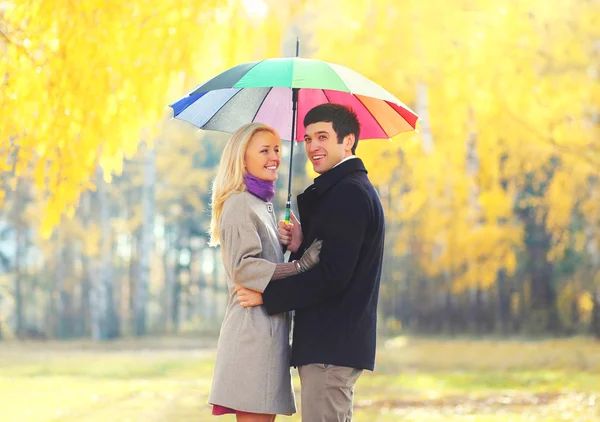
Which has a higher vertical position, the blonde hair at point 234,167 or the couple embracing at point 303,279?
the blonde hair at point 234,167

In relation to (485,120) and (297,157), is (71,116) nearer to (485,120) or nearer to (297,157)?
(485,120)

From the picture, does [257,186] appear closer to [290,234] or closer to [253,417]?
[290,234]

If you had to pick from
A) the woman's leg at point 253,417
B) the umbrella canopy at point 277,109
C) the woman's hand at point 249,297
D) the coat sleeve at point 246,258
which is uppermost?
→ the umbrella canopy at point 277,109

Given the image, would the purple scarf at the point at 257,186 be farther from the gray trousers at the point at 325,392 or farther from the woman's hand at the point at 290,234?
the gray trousers at the point at 325,392

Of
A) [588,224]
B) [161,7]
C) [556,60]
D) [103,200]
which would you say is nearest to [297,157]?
[103,200]

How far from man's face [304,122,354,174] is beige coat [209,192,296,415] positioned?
30cm

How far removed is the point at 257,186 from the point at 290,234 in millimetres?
275

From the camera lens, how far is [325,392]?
3.96m

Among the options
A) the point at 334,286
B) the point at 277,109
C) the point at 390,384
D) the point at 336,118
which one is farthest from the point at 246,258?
the point at 390,384

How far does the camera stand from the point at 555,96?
15.2 m

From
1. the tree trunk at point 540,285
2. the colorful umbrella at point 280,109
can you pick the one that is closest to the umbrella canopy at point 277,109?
the colorful umbrella at point 280,109

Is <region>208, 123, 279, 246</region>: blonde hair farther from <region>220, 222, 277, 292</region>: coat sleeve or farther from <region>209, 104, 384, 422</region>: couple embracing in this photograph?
<region>220, 222, 277, 292</region>: coat sleeve

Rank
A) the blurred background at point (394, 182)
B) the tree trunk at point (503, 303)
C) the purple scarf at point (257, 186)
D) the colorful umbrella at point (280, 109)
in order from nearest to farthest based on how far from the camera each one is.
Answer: the purple scarf at point (257, 186) → the colorful umbrella at point (280, 109) → the blurred background at point (394, 182) → the tree trunk at point (503, 303)

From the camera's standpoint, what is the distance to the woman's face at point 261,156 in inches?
163
